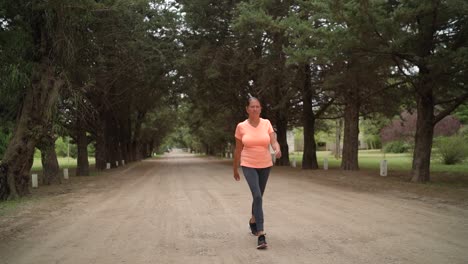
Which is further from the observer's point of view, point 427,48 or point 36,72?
point 427,48

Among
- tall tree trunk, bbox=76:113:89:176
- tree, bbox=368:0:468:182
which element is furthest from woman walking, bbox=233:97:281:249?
tall tree trunk, bbox=76:113:89:176

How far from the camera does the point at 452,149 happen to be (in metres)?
28.9

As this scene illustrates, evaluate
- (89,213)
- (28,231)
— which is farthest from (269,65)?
(28,231)

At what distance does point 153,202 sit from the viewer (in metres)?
11.5

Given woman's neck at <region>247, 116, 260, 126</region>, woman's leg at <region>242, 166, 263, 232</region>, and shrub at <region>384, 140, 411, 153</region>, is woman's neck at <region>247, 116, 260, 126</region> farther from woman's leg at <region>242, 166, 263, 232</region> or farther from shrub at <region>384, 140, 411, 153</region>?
shrub at <region>384, 140, 411, 153</region>

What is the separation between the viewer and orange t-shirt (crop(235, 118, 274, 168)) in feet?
21.2

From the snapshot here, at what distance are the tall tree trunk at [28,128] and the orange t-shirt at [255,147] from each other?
9265mm

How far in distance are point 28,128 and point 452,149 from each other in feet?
82.5

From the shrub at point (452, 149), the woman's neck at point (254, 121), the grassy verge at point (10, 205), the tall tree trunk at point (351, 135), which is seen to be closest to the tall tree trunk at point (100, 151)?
the tall tree trunk at point (351, 135)

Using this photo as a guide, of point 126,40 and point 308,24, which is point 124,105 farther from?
point 308,24

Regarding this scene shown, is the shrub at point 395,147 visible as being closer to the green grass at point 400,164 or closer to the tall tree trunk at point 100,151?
the green grass at point 400,164

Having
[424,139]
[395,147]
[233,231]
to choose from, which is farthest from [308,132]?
[395,147]

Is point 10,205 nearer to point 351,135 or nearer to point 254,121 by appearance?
point 254,121

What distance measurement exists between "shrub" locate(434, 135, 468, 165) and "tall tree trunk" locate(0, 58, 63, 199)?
24.2 meters
